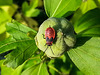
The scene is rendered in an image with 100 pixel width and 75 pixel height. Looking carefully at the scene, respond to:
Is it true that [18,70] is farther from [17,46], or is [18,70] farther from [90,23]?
[90,23]

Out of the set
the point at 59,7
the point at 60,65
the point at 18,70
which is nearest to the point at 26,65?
the point at 18,70

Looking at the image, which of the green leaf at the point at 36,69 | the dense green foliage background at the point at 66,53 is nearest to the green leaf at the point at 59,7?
the dense green foliage background at the point at 66,53

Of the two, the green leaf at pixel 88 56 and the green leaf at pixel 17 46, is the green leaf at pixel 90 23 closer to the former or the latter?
the green leaf at pixel 88 56

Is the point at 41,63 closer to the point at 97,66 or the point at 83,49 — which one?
the point at 83,49

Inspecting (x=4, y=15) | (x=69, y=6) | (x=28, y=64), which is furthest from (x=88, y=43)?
(x=4, y=15)

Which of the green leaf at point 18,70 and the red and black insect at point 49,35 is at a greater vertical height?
the red and black insect at point 49,35
